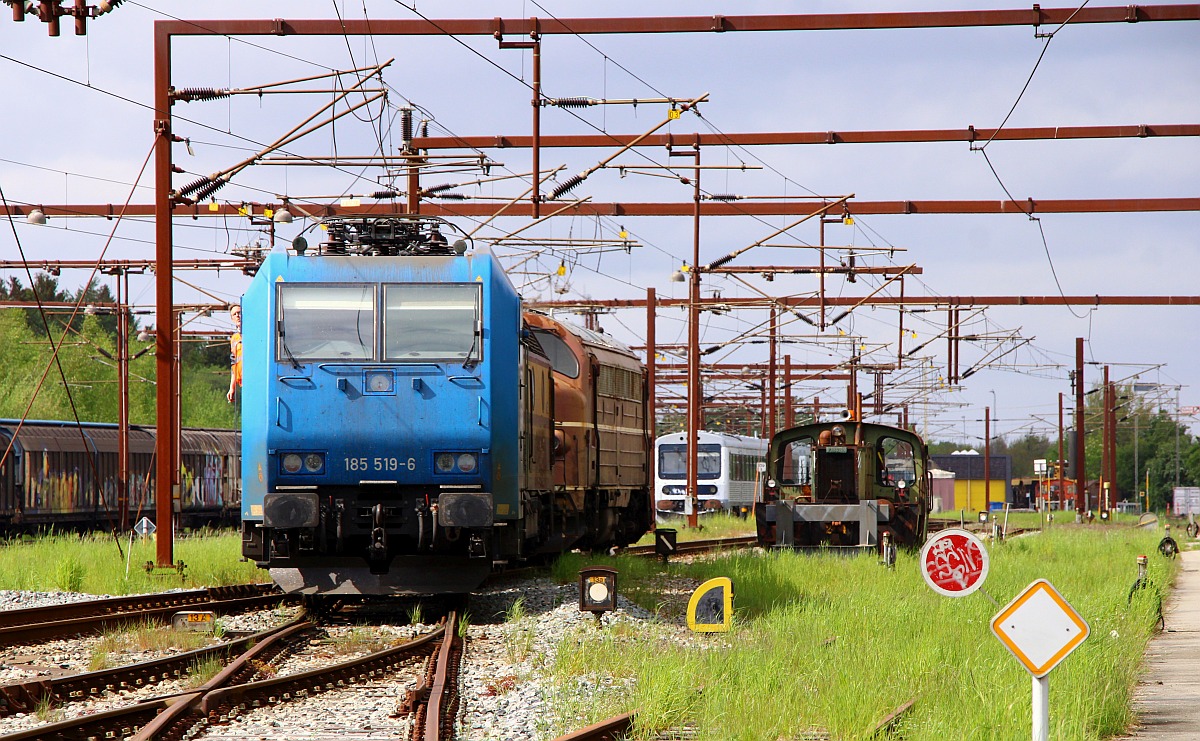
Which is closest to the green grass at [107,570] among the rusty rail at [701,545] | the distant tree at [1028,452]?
the rusty rail at [701,545]

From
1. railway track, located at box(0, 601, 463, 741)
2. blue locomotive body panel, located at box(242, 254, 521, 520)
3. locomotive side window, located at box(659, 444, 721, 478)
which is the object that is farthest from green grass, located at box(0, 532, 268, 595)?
locomotive side window, located at box(659, 444, 721, 478)

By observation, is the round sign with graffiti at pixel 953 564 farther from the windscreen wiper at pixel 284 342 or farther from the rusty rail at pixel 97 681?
the windscreen wiper at pixel 284 342

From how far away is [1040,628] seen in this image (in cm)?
797

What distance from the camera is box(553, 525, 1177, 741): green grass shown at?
8.62 meters

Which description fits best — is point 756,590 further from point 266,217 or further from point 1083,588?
point 266,217

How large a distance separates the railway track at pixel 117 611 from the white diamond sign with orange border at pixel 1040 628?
28.1ft

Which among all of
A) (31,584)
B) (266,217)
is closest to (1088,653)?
(31,584)

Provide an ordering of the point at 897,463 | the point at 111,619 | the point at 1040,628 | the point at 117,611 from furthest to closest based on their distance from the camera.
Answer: the point at 897,463
the point at 117,611
the point at 111,619
the point at 1040,628

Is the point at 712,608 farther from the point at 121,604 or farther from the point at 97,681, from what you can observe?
the point at 121,604

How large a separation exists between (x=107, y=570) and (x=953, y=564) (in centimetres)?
1263

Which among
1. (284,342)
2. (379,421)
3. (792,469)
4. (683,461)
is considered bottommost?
(683,461)

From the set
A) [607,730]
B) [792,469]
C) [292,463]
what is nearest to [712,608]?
[292,463]

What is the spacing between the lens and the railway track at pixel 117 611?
12.6 metres

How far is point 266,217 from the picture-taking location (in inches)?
1043
